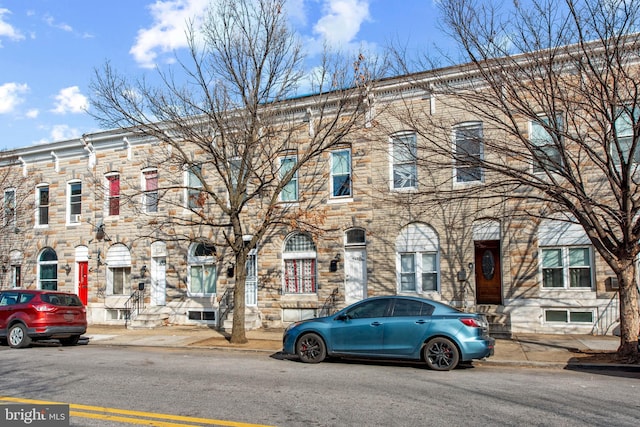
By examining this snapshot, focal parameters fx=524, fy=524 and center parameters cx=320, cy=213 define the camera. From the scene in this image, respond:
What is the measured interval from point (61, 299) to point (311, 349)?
7.74 metres

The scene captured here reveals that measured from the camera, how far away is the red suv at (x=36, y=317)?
541 inches

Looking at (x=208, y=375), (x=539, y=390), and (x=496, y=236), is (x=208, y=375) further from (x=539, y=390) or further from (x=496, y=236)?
(x=496, y=236)

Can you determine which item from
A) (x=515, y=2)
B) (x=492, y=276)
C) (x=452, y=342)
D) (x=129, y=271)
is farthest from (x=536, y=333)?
(x=129, y=271)

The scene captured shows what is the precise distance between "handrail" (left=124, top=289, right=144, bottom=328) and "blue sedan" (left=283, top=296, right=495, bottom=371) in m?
10.6

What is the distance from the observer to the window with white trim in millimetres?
14205

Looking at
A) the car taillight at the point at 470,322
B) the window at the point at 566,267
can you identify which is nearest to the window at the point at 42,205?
the car taillight at the point at 470,322

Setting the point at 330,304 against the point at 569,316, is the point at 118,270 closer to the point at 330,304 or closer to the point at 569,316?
the point at 330,304

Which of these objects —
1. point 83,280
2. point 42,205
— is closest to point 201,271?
point 83,280

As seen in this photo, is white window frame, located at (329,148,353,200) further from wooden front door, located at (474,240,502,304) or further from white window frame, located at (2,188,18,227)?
white window frame, located at (2,188,18,227)

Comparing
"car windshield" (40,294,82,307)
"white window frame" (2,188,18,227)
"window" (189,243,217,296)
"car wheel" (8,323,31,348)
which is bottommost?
"car wheel" (8,323,31,348)

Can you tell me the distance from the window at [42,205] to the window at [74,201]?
4.26ft

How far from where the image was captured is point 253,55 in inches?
547

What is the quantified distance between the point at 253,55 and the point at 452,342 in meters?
8.86

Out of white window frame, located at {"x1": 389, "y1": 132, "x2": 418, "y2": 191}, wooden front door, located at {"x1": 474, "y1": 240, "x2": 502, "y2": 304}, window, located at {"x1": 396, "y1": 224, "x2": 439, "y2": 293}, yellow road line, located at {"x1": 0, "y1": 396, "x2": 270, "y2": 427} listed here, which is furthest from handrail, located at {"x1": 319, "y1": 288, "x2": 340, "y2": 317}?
yellow road line, located at {"x1": 0, "y1": 396, "x2": 270, "y2": 427}
